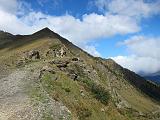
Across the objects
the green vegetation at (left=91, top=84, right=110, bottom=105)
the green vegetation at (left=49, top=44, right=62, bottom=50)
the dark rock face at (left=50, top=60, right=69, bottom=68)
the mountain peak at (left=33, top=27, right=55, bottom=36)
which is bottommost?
the green vegetation at (left=91, top=84, right=110, bottom=105)

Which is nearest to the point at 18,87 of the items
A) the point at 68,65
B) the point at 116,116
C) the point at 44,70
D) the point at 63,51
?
the point at 44,70

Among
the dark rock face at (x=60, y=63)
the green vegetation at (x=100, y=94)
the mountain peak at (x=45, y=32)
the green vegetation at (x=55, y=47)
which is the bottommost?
the green vegetation at (x=100, y=94)

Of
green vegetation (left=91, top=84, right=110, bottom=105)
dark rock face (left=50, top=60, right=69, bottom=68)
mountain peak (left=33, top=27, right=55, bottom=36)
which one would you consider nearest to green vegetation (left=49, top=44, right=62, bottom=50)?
dark rock face (left=50, top=60, right=69, bottom=68)

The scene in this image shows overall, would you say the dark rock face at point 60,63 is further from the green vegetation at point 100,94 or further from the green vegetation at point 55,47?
the green vegetation at point 55,47

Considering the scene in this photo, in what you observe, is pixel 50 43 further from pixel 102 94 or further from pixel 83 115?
pixel 83 115

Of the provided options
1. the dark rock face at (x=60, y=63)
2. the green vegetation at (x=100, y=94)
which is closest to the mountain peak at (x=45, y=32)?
the dark rock face at (x=60, y=63)

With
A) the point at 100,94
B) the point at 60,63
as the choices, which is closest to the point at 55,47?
the point at 60,63

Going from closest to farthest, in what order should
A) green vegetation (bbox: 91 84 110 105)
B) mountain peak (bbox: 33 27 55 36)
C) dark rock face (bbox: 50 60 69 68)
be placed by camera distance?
green vegetation (bbox: 91 84 110 105)
dark rock face (bbox: 50 60 69 68)
mountain peak (bbox: 33 27 55 36)

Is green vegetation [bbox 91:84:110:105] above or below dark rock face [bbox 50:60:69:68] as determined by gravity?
below

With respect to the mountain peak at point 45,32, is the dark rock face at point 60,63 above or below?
below

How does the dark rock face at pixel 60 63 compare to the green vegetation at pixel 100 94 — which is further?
the dark rock face at pixel 60 63

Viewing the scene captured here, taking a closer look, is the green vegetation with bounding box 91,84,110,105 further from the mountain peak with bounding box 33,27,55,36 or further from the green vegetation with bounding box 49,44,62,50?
the mountain peak with bounding box 33,27,55,36

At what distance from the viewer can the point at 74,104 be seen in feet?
164

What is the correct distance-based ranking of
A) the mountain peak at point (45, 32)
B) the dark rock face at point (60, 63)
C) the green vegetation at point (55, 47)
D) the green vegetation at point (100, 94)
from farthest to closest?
the mountain peak at point (45, 32)
the green vegetation at point (55, 47)
the dark rock face at point (60, 63)
the green vegetation at point (100, 94)
